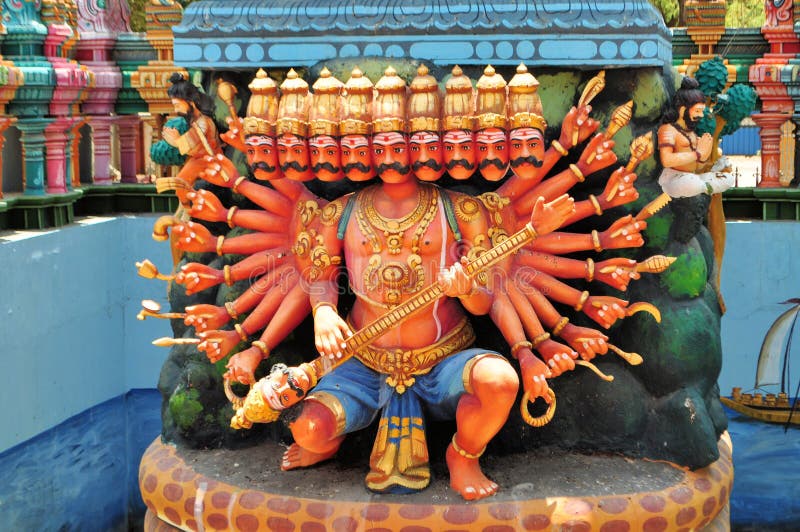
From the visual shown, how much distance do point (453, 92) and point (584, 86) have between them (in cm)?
63

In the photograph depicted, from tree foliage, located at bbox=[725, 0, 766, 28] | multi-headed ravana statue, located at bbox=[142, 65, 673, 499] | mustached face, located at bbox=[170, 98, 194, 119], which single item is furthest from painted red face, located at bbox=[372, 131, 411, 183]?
tree foliage, located at bbox=[725, 0, 766, 28]

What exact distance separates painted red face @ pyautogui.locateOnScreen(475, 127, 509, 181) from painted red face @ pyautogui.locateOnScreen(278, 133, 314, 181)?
0.61 metres

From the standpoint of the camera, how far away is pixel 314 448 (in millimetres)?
4477

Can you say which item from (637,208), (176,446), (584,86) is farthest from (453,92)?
(176,446)

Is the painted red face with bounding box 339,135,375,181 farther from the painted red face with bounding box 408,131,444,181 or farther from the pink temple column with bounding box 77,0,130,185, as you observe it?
the pink temple column with bounding box 77,0,130,185

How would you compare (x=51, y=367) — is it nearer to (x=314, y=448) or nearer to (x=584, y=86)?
(x=314, y=448)

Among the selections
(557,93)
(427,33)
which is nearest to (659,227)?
(557,93)

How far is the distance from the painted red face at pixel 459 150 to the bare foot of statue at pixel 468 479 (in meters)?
1.02

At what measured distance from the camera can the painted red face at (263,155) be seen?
14.4 ft

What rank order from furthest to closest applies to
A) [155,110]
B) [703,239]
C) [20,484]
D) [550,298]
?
1. [155,110]
2. [20,484]
3. [703,239]
4. [550,298]

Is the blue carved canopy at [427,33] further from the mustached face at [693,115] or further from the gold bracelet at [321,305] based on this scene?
the gold bracelet at [321,305]

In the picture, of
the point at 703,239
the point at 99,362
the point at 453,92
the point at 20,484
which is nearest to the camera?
the point at 453,92

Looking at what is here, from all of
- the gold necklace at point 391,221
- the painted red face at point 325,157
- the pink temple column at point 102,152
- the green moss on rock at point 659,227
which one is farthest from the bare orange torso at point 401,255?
the pink temple column at point 102,152

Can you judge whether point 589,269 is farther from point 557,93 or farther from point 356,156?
point 356,156
